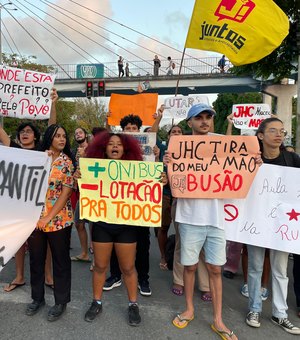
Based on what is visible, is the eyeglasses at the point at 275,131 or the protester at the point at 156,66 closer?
the eyeglasses at the point at 275,131

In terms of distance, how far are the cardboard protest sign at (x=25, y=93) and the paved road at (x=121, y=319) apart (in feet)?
7.19

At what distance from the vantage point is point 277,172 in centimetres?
321

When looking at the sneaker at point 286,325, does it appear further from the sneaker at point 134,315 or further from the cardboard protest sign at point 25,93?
the cardboard protest sign at point 25,93

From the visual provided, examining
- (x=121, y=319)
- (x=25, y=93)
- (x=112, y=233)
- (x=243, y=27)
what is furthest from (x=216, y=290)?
(x=25, y=93)

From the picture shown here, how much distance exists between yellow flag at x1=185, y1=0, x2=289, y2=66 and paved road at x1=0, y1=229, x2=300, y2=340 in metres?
2.77

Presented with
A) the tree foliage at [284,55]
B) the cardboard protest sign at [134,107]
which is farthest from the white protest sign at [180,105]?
the cardboard protest sign at [134,107]

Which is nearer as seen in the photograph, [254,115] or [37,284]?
[37,284]

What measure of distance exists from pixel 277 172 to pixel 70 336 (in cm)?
232

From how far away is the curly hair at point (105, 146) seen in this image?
3.15m

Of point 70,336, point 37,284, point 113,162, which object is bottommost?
point 70,336

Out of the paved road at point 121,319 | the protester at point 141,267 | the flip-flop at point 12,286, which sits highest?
the protester at point 141,267

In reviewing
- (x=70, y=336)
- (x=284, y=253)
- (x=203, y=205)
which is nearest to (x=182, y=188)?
(x=203, y=205)

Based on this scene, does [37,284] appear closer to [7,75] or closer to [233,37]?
[7,75]

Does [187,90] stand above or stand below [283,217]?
above
